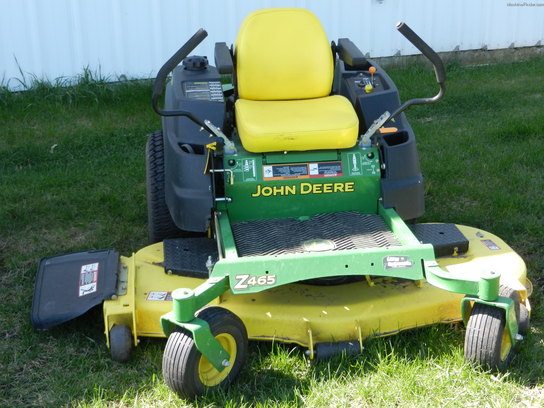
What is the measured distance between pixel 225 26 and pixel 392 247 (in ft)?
13.6

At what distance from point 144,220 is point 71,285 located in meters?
1.13

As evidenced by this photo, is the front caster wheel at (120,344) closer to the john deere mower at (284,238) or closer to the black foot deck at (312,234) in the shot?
the john deere mower at (284,238)

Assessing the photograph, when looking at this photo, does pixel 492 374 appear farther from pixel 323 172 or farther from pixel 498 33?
pixel 498 33

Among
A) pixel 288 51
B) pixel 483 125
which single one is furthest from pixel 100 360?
pixel 483 125

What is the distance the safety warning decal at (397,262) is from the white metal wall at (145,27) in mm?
4102

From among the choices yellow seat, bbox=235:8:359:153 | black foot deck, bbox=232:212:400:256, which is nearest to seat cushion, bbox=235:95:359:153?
yellow seat, bbox=235:8:359:153

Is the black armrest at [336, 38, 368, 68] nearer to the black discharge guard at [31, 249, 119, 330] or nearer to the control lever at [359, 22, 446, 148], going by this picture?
the control lever at [359, 22, 446, 148]

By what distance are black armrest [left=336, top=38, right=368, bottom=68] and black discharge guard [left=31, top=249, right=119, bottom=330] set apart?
1453 mm

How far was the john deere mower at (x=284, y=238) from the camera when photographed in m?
2.74

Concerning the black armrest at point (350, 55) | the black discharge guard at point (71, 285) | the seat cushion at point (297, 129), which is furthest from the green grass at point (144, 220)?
the black armrest at point (350, 55)

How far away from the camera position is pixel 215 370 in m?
2.72

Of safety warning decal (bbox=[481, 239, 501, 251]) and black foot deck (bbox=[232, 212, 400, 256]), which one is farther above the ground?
black foot deck (bbox=[232, 212, 400, 256])

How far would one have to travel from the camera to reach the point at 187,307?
259 centimetres

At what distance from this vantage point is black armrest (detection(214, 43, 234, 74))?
3.51 meters
